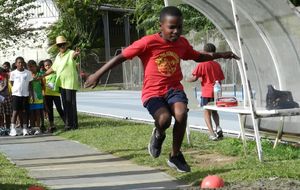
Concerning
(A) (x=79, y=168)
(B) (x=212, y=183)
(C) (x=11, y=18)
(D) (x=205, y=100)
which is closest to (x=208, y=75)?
(D) (x=205, y=100)

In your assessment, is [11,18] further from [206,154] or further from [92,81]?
[92,81]

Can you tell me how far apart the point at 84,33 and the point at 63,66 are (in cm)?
3261

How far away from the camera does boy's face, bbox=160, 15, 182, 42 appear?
7121 millimetres

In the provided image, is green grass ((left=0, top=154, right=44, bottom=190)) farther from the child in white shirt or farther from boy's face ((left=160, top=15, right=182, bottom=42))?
the child in white shirt

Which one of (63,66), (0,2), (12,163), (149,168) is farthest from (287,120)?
(0,2)

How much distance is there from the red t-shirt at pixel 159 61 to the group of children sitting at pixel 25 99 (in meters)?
6.47

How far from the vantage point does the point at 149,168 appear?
824 cm

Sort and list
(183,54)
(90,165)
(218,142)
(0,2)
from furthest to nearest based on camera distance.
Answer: (0,2) → (218,142) → (90,165) → (183,54)

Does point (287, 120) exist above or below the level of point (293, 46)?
below

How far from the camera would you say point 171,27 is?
713cm

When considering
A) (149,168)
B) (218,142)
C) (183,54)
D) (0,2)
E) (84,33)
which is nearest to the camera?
(183,54)

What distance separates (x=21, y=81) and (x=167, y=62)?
6.64 metres

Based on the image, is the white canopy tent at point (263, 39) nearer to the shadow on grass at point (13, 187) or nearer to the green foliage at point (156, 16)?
the shadow on grass at point (13, 187)

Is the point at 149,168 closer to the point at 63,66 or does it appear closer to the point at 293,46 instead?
the point at 293,46
